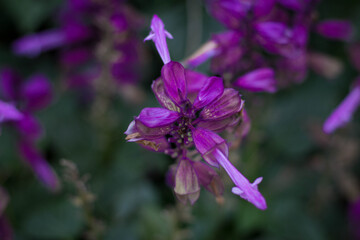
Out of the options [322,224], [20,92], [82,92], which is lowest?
[322,224]

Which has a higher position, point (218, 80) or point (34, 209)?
point (218, 80)

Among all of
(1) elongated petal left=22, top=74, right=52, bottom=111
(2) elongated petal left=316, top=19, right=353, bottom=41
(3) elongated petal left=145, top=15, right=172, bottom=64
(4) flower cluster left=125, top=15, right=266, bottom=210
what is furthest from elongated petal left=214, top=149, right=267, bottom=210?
(1) elongated petal left=22, top=74, right=52, bottom=111

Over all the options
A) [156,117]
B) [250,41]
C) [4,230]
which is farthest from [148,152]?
[156,117]

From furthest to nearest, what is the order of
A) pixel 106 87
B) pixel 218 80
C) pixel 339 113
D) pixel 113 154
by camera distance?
pixel 113 154
pixel 106 87
pixel 339 113
pixel 218 80

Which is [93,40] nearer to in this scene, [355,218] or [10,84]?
[10,84]

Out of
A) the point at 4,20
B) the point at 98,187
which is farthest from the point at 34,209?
the point at 4,20

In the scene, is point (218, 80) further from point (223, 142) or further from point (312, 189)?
point (312, 189)

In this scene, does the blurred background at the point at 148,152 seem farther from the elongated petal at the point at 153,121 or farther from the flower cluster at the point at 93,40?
the elongated petal at the point at 153,121
